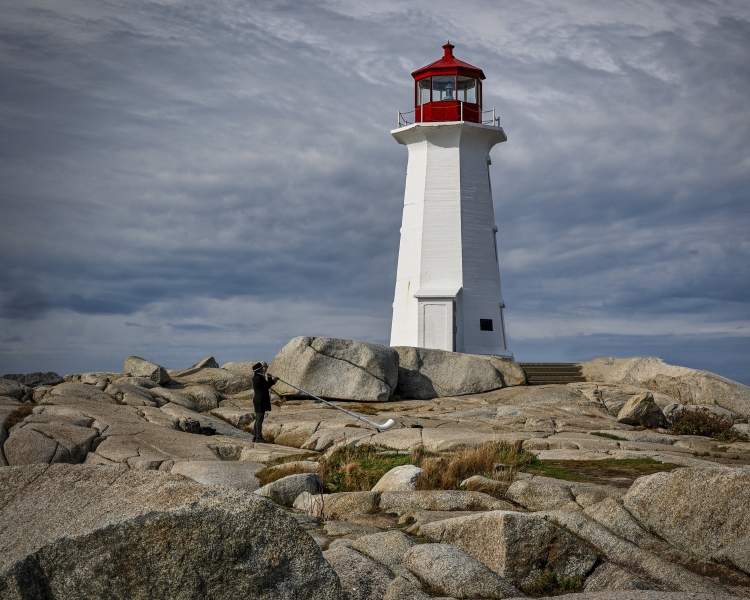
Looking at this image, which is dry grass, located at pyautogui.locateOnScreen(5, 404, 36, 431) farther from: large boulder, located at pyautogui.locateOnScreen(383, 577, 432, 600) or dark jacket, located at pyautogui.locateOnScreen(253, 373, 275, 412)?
large boulder, located at pyautogui.locateOnScreen(383, 577, 432, 600)

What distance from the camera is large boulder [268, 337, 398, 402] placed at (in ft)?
84.7

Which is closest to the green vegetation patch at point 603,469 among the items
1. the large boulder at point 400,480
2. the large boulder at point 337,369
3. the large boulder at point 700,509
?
the large boulder at point 400,480

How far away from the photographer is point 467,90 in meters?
33.4

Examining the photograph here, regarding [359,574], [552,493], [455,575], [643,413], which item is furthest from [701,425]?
[359,574]

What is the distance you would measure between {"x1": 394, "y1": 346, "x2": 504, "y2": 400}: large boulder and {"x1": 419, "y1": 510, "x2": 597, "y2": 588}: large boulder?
19.9 m

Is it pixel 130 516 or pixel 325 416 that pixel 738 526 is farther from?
pixel 325 416

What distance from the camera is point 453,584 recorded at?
632 cm

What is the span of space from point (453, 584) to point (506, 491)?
13.0ft

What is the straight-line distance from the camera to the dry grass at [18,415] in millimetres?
16344

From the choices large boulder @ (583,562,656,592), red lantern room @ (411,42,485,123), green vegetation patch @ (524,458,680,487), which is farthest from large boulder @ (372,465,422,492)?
red lantern room @ (411,42,485,123)

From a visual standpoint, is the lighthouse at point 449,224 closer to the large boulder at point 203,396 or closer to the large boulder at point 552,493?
the large boulder at point 203,396

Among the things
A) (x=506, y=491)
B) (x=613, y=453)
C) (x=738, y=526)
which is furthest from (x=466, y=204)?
(x=738, y=526)

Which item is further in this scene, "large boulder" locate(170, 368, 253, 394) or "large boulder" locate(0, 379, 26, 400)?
"large boulder" locate(170, 368, 253, 394)

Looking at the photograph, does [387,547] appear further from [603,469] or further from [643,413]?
[643,413]
